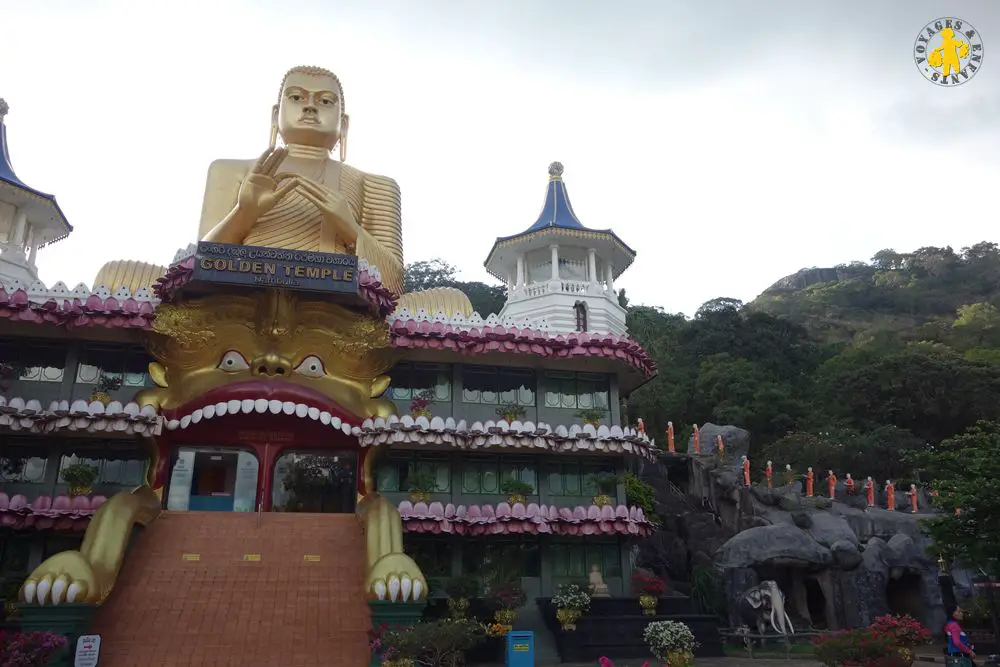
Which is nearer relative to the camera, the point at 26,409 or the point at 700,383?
the point at 26,409

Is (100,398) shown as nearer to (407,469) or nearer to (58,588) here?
(58,588)

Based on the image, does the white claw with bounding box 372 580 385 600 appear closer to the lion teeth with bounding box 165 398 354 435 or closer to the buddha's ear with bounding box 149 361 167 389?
the lion teeth with bounding box 165 398 354 435

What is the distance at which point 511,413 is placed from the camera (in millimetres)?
18453

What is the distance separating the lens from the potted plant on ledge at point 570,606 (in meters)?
15.6

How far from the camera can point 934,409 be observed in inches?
1693

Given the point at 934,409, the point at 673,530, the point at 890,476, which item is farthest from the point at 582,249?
the point at 934,409

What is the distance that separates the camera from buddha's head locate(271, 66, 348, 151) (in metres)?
22.4

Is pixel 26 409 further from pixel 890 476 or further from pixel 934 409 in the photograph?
pixel 934 409

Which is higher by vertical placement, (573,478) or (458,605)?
(573,478)

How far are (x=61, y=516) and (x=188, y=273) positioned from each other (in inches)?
220

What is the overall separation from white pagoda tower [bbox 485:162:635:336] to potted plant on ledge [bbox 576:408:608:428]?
579 centimetres

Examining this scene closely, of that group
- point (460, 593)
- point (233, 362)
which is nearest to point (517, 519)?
point (460, 593)

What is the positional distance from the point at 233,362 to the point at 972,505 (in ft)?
51.5

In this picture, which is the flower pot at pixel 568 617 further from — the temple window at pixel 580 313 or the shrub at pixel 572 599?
the temple window at pixel 580 313
